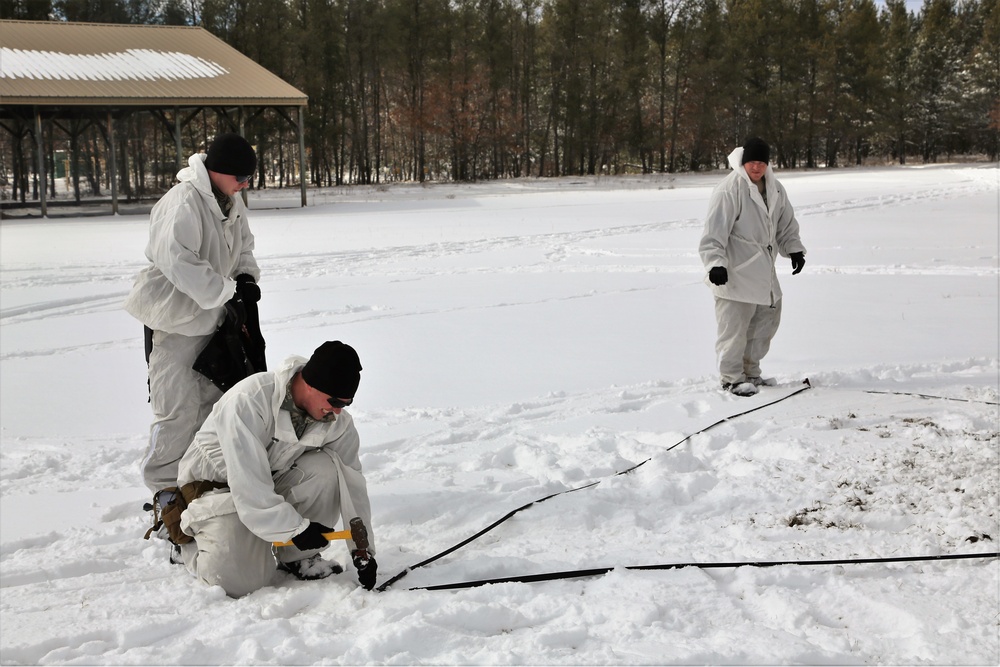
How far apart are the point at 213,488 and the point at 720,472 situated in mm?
2266

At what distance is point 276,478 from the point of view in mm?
3133

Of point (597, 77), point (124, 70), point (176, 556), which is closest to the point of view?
point (176, 556)

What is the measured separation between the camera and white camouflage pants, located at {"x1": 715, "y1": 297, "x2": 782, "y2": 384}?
17.9ft

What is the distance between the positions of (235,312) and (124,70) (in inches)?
752

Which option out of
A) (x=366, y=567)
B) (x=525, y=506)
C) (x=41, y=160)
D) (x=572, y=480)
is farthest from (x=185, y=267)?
(x=41, y=160)

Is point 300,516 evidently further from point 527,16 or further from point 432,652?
point 527,16

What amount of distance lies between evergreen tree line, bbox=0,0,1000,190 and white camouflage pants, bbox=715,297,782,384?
99.1 ft

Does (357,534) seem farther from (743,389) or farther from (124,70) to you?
(124,70)

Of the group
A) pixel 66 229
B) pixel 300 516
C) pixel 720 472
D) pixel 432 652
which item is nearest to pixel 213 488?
pixel 300 516

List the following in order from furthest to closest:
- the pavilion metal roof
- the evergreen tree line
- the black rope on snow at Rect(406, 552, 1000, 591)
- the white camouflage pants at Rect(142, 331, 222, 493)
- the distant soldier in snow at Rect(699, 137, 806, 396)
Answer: the evergreen tree line → the pavilion metal roof → the distant soldier in snow at Rect(699, 137, 806, 396) → the white camouflage pants at Rect(142, 331, 222, 493) → the black rope on snow at Rect(406, 552, 1000, 591)

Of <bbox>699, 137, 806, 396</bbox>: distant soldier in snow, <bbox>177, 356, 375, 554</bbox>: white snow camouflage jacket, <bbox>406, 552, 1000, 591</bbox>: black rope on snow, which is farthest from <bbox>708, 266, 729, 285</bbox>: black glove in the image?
<bbox>177, 356, 375, 554</bbox>: white snow camouflage jacket

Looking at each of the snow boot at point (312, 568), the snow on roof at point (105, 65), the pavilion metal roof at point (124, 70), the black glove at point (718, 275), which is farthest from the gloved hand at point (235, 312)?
the snow on roof at point (105, 65)

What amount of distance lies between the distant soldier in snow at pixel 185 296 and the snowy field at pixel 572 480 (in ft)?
1.58

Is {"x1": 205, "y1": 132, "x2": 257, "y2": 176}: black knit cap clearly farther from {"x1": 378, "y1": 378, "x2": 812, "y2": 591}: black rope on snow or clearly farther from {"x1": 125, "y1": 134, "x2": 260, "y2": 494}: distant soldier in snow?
{"x1": 378, "y1": 378, "x2": 812, "y2": 591}: black rope on snow
